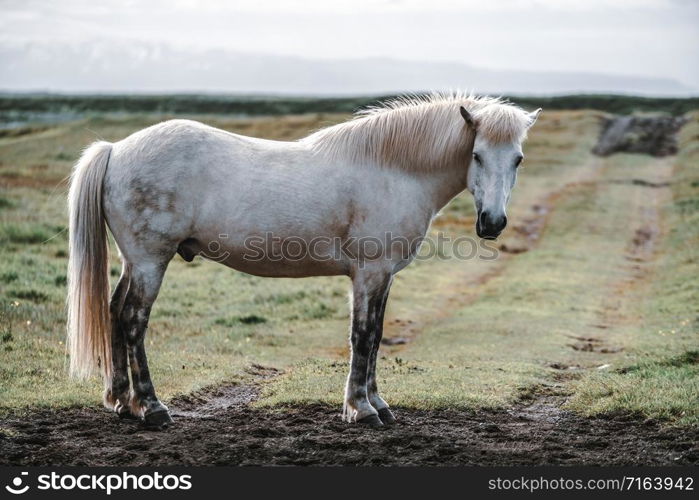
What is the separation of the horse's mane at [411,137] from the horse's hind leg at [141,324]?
6.62 feet

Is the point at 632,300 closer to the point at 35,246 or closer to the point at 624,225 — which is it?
the point at 624,225

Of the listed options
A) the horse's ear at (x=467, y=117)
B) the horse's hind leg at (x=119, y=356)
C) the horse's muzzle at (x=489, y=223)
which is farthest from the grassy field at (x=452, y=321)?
the horse's ear at (x=467, y=117)

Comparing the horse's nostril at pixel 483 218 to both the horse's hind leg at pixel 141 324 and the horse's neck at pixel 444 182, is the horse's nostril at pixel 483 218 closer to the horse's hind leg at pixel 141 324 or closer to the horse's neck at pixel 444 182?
the horse's neck at pixel 444 182

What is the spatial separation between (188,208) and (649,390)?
17.6 feet

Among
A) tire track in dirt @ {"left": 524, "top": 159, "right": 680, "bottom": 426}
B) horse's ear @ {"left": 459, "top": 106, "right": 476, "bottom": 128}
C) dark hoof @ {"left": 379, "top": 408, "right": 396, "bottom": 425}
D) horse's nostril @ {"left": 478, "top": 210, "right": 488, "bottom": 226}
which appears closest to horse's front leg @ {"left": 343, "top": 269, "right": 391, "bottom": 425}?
dark hoof @ {"left": 379, "top": 408, "right": 396, "bottom": 425}

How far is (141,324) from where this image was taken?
7.58m

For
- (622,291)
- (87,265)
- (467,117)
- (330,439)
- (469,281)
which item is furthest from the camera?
(469,281)

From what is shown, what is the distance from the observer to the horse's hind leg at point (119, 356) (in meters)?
7.78

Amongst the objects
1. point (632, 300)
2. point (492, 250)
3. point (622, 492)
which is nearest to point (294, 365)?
point (622, 492)

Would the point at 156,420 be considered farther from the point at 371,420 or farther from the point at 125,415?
the point at 371,420

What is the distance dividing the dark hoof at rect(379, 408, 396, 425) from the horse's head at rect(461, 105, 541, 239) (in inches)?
79.1

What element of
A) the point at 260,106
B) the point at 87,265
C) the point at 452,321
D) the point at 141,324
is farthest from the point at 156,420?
the point at 260,106

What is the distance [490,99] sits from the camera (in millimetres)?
7988

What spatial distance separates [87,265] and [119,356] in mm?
944
